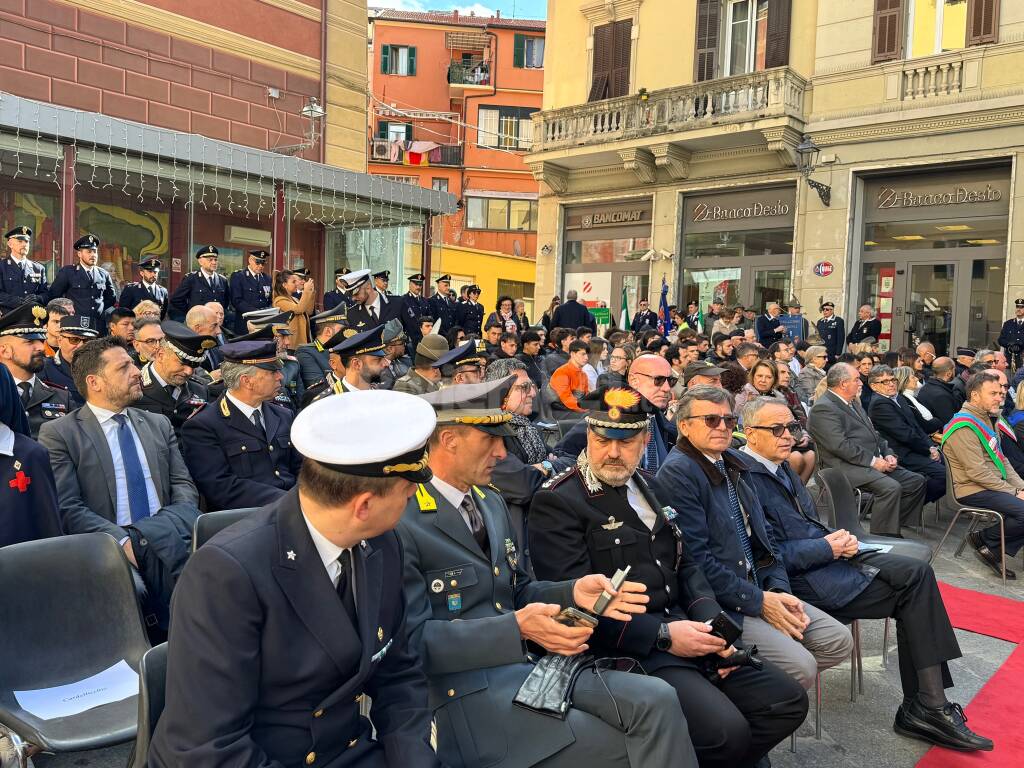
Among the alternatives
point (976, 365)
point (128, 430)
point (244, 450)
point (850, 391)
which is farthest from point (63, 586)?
point (976, 365)

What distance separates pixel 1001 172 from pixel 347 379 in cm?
1343

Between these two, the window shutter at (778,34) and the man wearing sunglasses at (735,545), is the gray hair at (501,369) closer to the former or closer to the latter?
the man wearing sunglasses at (735,545)

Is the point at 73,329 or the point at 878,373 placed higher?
the point at 73,329

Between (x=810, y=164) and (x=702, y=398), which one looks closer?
(x=702, y=398)

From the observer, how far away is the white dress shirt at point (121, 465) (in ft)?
12.6

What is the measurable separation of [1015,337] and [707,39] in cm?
936

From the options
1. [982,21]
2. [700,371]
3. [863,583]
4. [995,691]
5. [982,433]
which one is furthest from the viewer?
[982,21]

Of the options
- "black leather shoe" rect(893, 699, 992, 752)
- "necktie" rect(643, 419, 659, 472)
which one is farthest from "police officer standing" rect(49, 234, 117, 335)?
"black leather shoe" rect(893, 699, 992, 752)

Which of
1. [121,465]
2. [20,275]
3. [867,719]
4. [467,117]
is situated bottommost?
[867,719]

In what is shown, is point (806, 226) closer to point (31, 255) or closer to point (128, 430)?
point (31, 255)

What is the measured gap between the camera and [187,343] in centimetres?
526

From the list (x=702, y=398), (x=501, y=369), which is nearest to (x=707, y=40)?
(x=501, y=369)

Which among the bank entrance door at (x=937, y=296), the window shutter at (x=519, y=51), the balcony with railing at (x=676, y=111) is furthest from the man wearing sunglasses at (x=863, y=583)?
the window shutter at (x=519, y=51)

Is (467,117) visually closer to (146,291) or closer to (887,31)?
(887,31)
